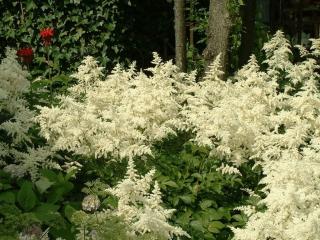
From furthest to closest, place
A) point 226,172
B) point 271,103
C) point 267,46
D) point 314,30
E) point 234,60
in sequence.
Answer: point 314,30 < point 234,60 < point 267,46 < point 271,103 < point 226,172

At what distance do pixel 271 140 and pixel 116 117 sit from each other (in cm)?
145

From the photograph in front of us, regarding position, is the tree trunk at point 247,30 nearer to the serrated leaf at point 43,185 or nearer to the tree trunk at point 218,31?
the tree trunk at point 218,31

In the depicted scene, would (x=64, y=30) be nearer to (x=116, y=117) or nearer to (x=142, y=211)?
(x=116, y=117)

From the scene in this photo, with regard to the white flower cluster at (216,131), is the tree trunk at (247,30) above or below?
above

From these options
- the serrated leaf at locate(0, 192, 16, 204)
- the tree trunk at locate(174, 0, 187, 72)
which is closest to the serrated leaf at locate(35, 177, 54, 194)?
the serrated leaf at locate(0, 192, 16, 204)

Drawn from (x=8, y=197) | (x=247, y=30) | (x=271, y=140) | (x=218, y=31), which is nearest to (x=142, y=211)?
(x=8, y=197)

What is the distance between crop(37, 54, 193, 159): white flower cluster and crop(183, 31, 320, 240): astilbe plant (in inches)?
11.1

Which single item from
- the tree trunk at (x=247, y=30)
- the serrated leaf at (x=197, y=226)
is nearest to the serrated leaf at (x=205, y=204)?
the serrated leaf at (x=197, y=226)

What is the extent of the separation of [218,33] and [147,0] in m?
2.65

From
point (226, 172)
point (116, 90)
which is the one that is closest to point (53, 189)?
point (226, 172)

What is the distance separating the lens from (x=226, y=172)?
17.6 feet

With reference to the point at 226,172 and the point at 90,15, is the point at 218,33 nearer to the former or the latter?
the point at 90,15

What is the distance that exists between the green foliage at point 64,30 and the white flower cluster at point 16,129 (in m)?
4.03

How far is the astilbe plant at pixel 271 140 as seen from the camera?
438 cm
